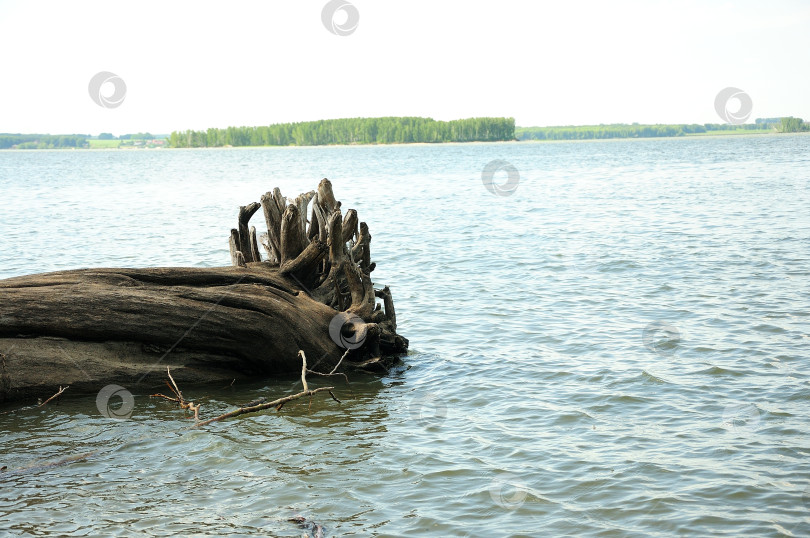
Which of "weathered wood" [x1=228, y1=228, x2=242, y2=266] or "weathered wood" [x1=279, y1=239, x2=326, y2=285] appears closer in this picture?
"weathered wood" [x1=279, y1=239, x2=326, y2=285]

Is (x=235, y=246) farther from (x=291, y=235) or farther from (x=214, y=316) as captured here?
(x=214, y=316)

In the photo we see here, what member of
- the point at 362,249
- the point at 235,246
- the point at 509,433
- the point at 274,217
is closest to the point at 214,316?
the point at 235,246

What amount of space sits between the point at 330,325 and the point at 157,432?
113 inches

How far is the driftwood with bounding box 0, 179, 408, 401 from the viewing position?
27.0ft

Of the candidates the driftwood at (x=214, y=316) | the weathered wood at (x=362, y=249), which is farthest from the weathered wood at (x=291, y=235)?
the weathered wood at (x=362, y=249)

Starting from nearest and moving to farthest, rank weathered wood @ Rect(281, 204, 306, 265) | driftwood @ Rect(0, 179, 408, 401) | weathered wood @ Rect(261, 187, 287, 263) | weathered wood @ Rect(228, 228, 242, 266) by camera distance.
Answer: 1. driftwood @ Rect(0, 179, 408, 401)
2. weathered wood @ Rect(281, 204, 306, 265)
3. weathered wood @ Rect(261, 187, 287, 263)
4. weathered wood @ Rect(228, 228, 242, 266)

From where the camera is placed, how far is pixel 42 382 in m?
8.30

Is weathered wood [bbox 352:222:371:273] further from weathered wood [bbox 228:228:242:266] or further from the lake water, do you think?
weathered wood [bbox 228:228:242:266]

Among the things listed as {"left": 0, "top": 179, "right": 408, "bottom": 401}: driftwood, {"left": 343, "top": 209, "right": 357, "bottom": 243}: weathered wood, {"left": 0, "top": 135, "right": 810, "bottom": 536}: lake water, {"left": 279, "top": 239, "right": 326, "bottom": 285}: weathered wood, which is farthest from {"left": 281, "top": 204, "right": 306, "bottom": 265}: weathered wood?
{"left": 0, "top": 135, "right": 810, "bottom": 536}: lake water

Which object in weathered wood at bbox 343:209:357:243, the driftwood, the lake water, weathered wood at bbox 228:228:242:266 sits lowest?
the lake water

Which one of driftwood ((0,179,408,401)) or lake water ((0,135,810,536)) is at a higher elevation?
driftwood ((0,179,408,401))

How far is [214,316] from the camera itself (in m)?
8.91

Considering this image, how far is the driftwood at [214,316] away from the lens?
27.0 feet

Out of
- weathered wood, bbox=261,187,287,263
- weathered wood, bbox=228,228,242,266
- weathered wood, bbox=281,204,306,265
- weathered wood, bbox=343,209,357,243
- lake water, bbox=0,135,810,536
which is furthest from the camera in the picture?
weathered wood, bbox=228,228,242,266
